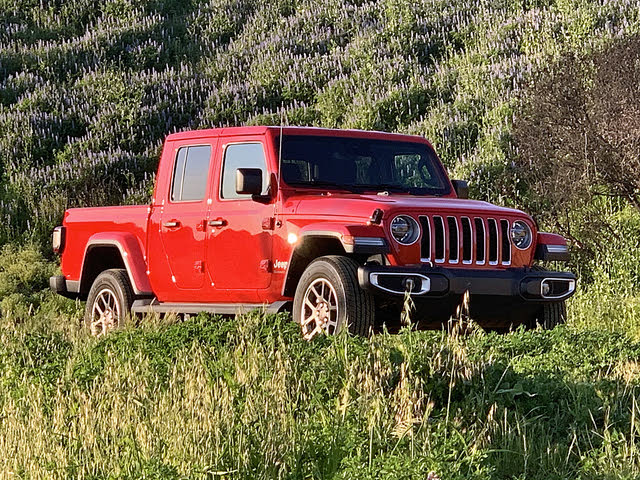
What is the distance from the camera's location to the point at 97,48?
2458 centimetres

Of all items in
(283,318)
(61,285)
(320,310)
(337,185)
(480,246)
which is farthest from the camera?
(61,285)

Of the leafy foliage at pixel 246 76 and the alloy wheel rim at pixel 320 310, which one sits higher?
the leafy foliage at pixel 246 76

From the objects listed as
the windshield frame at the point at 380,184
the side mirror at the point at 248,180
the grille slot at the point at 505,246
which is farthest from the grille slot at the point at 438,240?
the side mirror at the point at 248,180

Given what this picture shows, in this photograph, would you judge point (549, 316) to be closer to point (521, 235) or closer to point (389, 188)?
point (521, 235)

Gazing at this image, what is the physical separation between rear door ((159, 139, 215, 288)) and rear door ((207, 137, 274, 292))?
0.57 ft

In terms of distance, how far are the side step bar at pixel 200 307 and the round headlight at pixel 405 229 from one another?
42.6 inches

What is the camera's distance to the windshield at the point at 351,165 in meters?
9.95

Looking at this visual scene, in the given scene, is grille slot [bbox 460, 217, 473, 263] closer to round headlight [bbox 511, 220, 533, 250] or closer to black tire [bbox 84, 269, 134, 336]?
round headlight [bbox 511, 220, 533, 250]

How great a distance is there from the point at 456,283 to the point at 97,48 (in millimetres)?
17202

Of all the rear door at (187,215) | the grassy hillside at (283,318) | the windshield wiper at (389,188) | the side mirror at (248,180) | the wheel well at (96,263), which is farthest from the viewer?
the wheel well at (96,263)

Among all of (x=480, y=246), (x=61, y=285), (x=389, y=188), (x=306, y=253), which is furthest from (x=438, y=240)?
(x=61, y=285)

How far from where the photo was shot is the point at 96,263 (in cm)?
1205

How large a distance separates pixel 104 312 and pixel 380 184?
3.08 meters

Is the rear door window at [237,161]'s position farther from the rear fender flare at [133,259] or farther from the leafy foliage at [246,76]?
the leafy foliage at [246,76]
